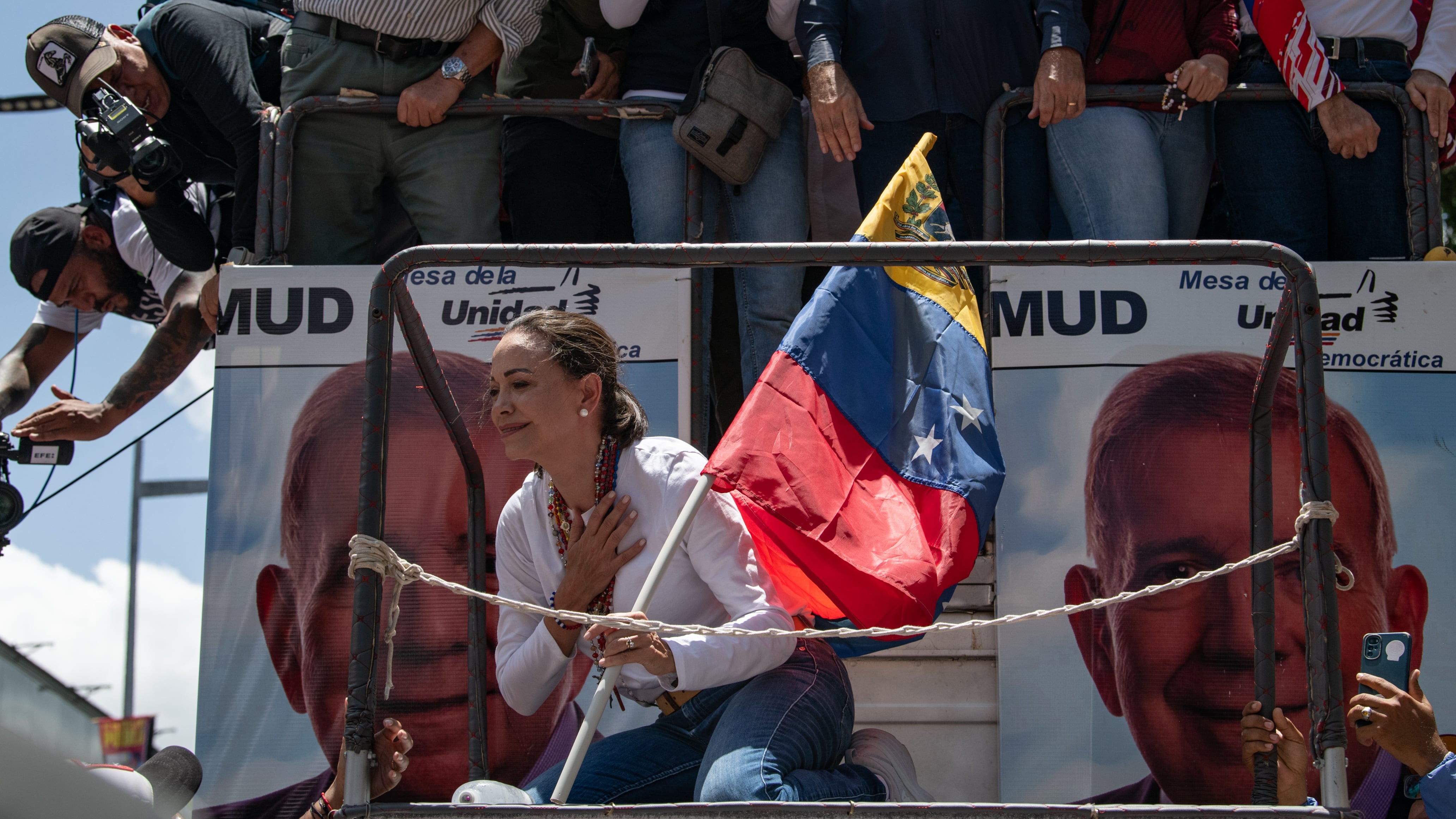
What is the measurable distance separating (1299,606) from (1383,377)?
0.75 m

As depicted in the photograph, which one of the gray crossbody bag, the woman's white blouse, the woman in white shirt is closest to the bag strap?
the gray crossbody bag

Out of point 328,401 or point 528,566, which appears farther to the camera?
point 328,401

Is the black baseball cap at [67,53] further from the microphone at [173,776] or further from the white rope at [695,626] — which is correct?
the white rope at [695,626]

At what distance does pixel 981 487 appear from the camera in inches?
116

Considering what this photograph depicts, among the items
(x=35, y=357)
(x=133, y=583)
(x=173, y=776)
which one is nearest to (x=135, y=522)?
(x=133, y=583)

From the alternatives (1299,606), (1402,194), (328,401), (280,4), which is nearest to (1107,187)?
(1402,194)

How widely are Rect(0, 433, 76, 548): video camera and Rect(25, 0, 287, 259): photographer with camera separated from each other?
51.2 inches

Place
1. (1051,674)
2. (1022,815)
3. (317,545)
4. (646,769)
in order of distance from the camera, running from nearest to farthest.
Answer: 1. (1022,815)
2. (646,769)
3. (1051,674)
4. (317,545)

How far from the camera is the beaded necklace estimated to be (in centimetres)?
271

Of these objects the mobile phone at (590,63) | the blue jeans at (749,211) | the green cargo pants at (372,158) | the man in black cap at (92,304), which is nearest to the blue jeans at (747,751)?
the blue jeans at (749,211)

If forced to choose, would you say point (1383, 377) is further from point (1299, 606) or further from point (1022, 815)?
point (1022, 815)

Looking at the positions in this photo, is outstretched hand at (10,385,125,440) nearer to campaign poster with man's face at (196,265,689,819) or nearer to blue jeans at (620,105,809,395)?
campaign poster with man's face at (196,265,689,819)

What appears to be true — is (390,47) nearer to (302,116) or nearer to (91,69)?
(302,116)

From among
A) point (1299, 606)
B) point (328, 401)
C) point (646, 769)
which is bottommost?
point (646, 769)
